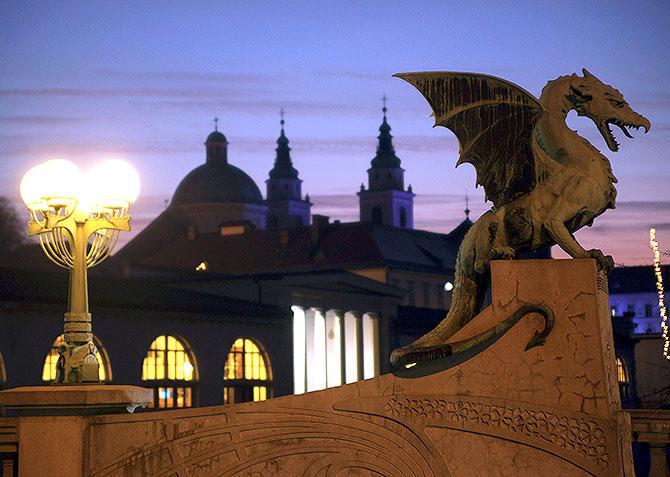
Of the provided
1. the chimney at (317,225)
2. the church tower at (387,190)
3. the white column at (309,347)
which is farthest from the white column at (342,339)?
the church tower at (387,190)

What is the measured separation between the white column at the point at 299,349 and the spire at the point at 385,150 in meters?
90.2

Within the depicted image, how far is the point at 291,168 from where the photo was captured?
159875 mm

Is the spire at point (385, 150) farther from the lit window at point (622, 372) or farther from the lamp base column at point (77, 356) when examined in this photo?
the lamp base column at point (77, 356)

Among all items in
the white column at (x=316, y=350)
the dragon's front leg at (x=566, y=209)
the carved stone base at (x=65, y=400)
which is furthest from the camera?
the white column at (x=316, y=350)

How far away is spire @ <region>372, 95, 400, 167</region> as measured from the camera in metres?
147

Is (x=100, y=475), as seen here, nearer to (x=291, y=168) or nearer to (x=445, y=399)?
(x=445, y=399)

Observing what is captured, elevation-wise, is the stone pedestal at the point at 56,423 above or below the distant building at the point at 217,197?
below

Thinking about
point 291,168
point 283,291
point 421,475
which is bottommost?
point 421,475

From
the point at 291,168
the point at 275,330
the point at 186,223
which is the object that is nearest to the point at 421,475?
the point at 275,330

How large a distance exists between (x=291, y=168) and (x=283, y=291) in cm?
10473

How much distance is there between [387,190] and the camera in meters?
146

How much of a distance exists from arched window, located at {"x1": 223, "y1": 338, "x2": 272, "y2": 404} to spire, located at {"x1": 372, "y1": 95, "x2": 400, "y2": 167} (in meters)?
97.5

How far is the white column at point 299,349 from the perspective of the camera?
184ft

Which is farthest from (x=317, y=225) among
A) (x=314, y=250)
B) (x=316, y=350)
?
(x=316, y=350)
